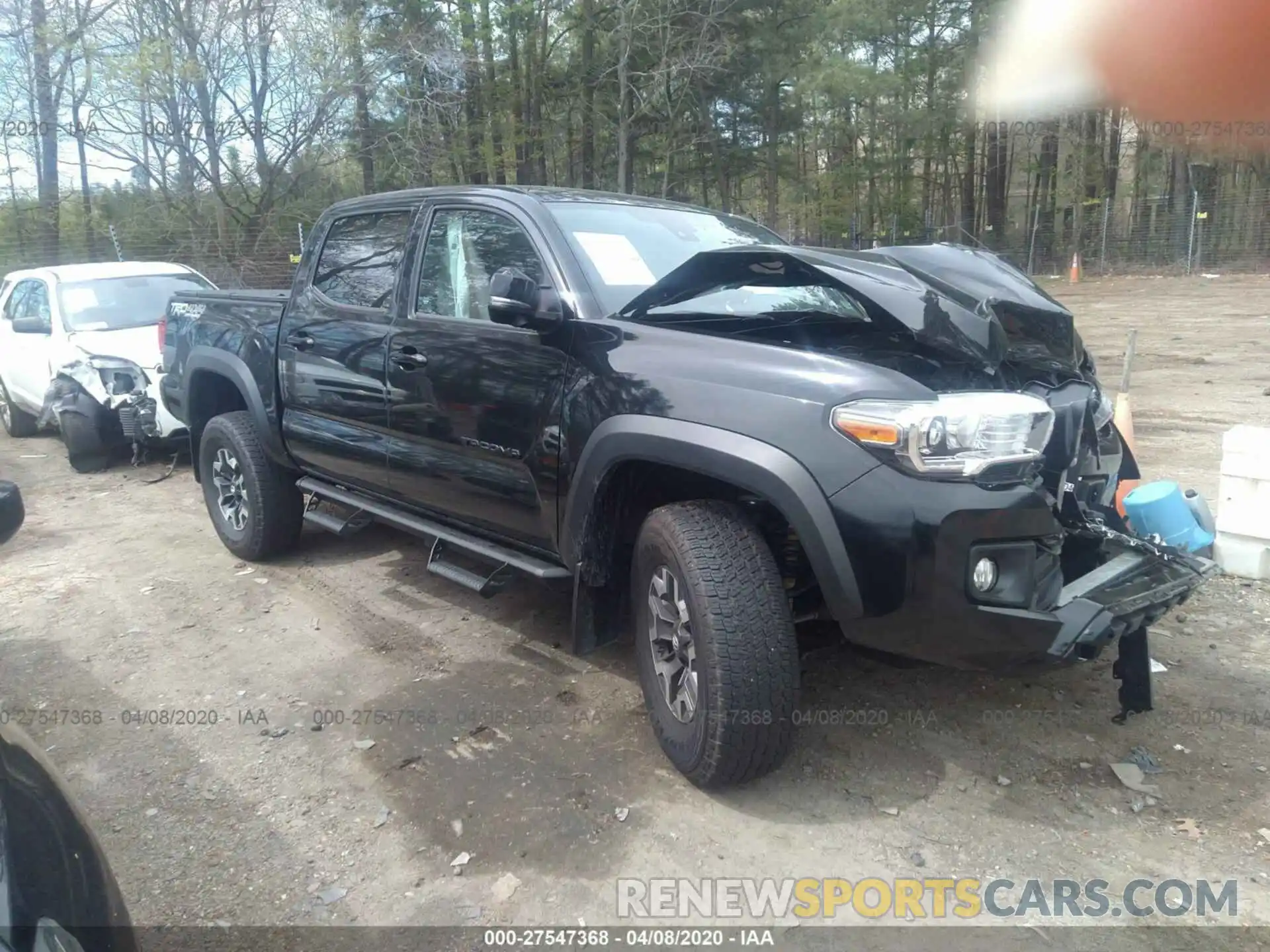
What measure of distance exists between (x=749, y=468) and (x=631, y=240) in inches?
58.7

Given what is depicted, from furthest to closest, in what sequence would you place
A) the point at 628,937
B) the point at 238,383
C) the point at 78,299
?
the point at 78,299
the point at 238,383
the point at 628,937

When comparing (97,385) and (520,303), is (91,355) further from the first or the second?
(520,303)

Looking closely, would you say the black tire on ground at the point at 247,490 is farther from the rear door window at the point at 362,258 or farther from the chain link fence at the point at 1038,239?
the chain link fence at the point at 1038,239

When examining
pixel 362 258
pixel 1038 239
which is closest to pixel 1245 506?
pixel 362 258

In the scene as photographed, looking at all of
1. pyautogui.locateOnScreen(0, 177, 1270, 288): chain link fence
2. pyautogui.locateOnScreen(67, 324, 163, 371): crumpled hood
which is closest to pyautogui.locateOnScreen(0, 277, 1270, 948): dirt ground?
pyautogui.locateOnScreen(67, 324, 163, 371): crumpled hood

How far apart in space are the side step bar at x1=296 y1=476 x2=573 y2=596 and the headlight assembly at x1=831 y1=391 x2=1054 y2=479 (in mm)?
1338

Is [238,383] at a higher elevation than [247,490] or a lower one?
higher

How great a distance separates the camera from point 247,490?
518cm

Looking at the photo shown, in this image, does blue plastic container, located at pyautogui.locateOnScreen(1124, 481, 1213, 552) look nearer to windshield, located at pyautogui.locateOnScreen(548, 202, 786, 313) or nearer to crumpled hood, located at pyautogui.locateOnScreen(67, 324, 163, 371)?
windshield, located at pyautogui.locateOnScreen(548, 202, 786, 313)

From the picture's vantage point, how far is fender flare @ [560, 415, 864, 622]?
2.55 m

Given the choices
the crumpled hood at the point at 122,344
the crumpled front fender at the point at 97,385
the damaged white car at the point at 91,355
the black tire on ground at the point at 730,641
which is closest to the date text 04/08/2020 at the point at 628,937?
the black tire on ground at the point at 730,641

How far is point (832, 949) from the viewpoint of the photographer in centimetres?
235

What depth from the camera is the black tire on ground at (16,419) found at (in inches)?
371

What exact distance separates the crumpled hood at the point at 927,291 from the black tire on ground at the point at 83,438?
245 inches
